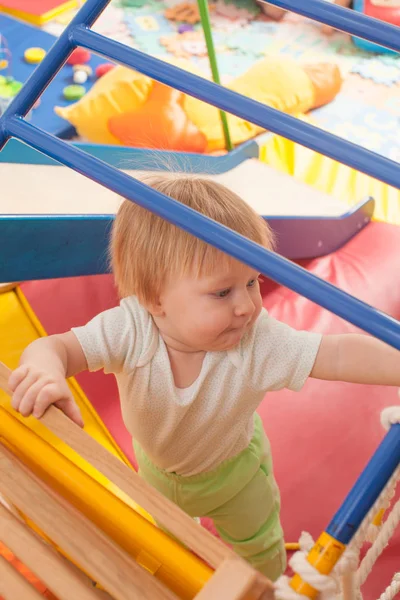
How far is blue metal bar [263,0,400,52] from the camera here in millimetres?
686

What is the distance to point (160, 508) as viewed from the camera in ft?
1.74

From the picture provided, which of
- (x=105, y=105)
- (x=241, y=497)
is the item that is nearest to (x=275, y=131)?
(x=241, y=497)

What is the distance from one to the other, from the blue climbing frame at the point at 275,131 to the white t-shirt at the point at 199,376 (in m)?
0.22

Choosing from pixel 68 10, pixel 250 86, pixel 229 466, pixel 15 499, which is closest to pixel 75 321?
pixel 229 466

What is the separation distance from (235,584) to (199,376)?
0.46m

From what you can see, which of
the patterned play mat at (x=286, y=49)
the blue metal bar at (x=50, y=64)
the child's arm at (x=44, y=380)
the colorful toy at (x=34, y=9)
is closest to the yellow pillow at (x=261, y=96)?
the patterned play mat at (x=286, y=49)

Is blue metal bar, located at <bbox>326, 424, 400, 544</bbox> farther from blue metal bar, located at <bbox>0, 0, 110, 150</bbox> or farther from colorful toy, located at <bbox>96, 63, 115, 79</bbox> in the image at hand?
colorful toy, located at <bbox>96, 63, 115, 79</bbox>

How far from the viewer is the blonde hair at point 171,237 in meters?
0.83

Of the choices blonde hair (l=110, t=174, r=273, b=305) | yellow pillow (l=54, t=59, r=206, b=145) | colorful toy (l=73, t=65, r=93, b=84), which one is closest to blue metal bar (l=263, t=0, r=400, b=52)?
blonde hair (l=110, t=174, r=273, b=305)

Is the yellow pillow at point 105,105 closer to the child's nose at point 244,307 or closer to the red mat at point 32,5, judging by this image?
the red mat at point 32,5

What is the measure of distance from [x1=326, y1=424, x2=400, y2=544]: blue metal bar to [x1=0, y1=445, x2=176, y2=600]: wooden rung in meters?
0.13

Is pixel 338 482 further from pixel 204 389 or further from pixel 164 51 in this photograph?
pixel 164 51

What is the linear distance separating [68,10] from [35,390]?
3034 millimetres

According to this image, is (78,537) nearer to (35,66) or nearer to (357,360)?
(357,360)
